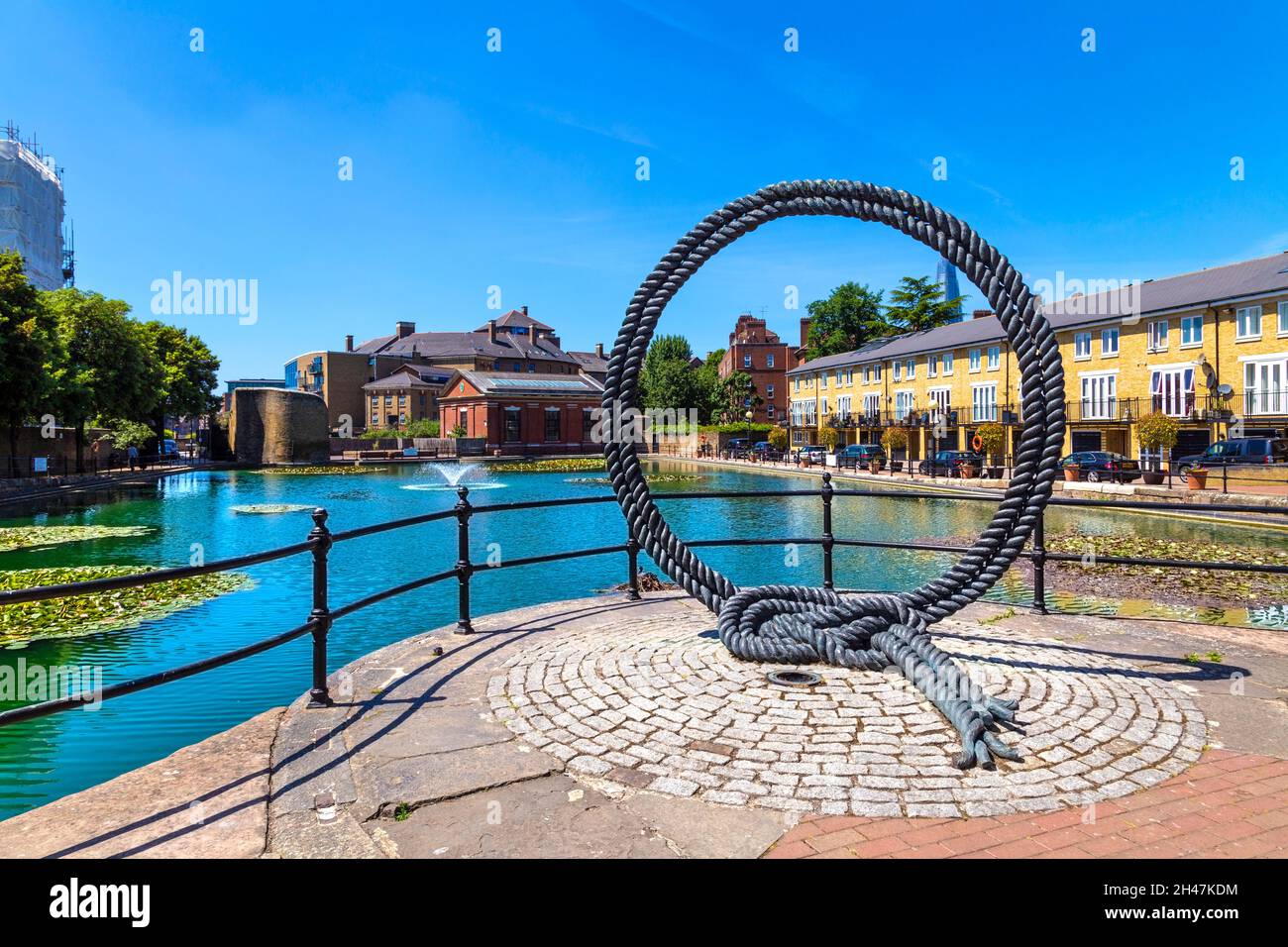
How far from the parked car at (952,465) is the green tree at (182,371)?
155ft

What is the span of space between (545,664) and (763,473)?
40489 millimetres

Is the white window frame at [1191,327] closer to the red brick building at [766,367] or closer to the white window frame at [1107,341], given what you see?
the white window frame at [1107,341]

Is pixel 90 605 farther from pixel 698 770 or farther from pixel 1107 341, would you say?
pixel 1107 341

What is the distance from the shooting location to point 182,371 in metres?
54.3

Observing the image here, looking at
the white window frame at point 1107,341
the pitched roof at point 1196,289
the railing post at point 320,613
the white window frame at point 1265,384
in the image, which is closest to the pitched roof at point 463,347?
the pitched roof at point 1196,289

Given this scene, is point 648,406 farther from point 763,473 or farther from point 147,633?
point 147,633

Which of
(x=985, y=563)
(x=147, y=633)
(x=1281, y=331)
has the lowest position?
(x=147, y=633)

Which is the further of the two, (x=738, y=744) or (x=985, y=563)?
(x=985, y=563)

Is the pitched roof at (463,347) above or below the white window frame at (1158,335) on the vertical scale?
above

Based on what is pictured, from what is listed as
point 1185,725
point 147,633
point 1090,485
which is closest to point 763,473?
point 1090,485

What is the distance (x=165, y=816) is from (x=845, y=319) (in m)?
79.2

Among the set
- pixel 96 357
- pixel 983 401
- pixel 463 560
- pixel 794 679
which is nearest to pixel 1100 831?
pixel 794 679

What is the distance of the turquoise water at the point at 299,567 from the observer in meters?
6.43

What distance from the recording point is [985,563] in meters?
5.37
